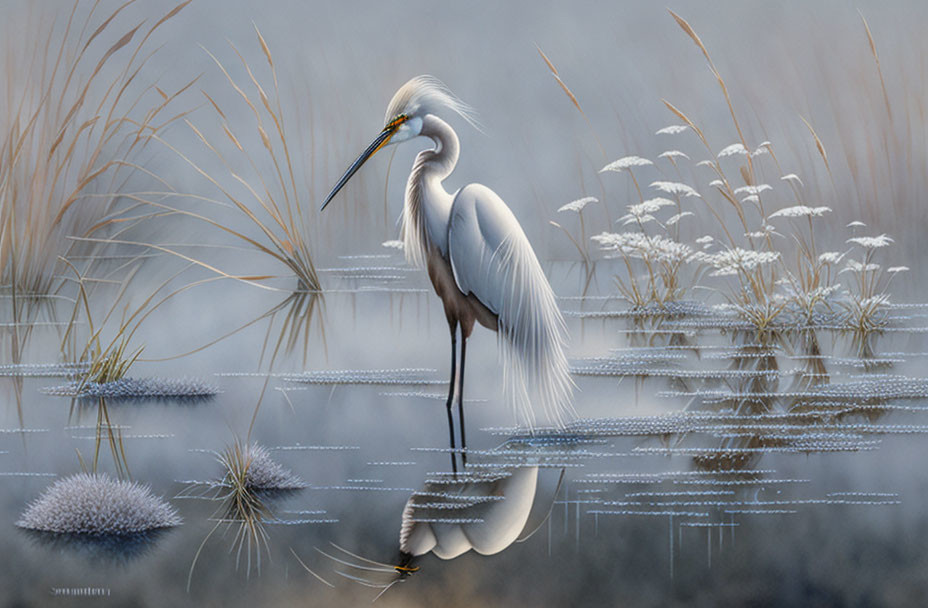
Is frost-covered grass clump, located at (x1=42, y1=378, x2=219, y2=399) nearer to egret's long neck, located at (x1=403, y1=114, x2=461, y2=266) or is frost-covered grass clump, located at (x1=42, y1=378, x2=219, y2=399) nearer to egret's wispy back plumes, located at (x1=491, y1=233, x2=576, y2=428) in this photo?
egret's long neck, located at (x1=403, y1=114, x2=461, y2=266)

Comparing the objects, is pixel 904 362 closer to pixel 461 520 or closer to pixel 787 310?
pixel 787 310

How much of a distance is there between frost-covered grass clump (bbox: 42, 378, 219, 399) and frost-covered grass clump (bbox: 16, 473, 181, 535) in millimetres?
580

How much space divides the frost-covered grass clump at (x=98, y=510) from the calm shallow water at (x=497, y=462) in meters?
0.05

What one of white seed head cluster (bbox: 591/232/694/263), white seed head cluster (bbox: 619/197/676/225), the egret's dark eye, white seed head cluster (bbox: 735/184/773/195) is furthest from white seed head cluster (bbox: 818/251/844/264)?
the egret's dark eye

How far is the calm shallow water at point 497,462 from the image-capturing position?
2.17m

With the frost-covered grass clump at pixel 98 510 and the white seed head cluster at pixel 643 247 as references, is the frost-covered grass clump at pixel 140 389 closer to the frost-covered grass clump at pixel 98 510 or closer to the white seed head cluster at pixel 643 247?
the frost-covered grass clump at pixel 98 510

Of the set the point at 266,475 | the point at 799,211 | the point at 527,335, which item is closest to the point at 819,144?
the point at 799,211

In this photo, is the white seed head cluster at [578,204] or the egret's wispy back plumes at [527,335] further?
the white seed head cluster at [578,204]

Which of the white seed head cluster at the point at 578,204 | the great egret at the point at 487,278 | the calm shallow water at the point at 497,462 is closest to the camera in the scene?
the calm shallow water at the point at 497,462

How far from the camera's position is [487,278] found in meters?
2.75

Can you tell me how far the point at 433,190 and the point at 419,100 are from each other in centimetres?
30

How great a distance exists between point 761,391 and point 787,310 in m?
0.66

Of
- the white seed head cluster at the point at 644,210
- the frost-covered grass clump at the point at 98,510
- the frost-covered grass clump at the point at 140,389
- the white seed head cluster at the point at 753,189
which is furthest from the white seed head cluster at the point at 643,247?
the frost-covered grass clump at the point at 98,510

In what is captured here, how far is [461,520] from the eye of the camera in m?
2.21
